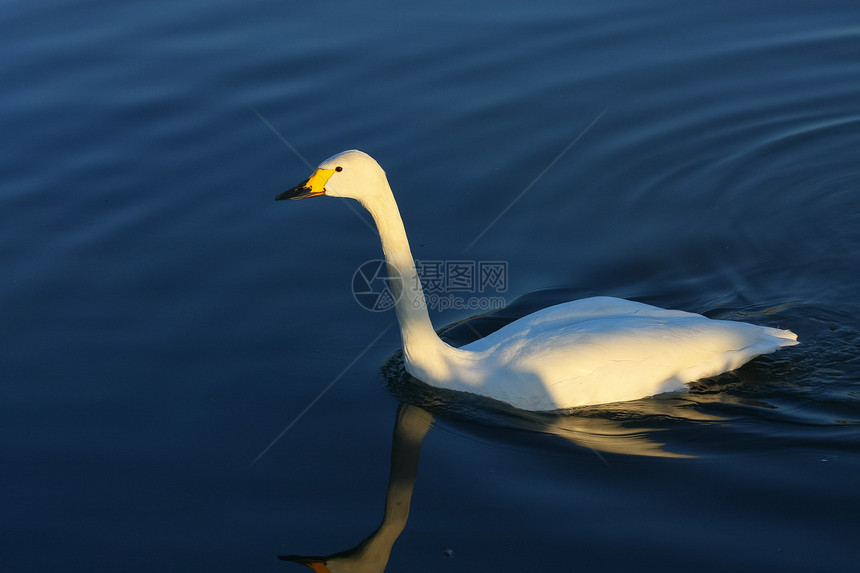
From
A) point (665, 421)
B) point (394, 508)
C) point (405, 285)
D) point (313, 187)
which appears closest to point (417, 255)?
point (405, 285)

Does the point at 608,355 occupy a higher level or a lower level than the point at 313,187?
lower

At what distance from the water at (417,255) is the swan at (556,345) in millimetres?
209

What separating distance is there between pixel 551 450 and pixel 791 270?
3.86m

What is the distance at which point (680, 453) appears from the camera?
6457 millimetres

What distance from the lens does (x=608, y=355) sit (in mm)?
6934

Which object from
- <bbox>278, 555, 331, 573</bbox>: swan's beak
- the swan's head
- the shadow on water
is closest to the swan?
the swan's head

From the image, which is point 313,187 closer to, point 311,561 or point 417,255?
point 417,255

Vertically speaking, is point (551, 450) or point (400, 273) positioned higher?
point (400, 273)

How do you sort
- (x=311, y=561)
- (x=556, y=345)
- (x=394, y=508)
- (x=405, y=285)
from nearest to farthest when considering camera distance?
(x=311, y=561) → (x=394, y=508) → (x=556, y=345) → (x=405, y=285)

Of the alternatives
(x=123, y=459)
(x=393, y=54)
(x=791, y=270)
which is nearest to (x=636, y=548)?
(x=123, y=459)

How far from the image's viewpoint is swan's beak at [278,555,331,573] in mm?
5728

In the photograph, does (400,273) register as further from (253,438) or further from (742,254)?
(742,254)

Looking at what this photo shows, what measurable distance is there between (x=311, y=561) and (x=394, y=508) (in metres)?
0.70

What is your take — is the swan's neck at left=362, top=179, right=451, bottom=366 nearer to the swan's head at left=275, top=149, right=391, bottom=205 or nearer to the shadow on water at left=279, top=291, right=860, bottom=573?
the swan's head at left=275, top=149, right=391, bottom=205
